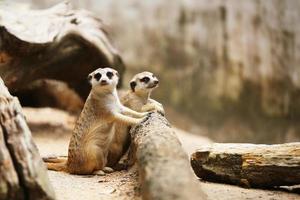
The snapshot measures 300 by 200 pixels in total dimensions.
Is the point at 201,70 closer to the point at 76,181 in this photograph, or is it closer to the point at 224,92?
the point at 224,92

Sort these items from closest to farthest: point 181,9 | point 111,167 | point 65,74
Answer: point 111,167 < point 65,74 < point 181,9

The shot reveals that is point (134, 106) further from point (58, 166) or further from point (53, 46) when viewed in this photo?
point (53, 46)

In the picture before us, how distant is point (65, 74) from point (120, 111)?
2.25m

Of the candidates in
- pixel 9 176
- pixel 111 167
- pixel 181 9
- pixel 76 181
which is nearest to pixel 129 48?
pixel 181 9

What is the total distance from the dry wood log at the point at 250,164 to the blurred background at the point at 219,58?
3783mm

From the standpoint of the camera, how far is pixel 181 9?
767cm

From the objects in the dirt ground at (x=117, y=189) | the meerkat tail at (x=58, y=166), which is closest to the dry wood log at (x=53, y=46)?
the meerkat tail at (x=58, y=166)

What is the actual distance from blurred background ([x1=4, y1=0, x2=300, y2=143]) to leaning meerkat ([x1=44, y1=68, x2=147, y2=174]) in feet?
11.9

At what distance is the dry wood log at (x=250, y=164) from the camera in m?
3.59

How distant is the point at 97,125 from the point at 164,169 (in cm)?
153

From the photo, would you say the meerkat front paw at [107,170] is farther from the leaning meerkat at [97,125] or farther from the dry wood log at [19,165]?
the dry wood log at [19,165]

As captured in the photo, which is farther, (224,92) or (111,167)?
(224,92)

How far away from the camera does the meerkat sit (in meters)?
4.20

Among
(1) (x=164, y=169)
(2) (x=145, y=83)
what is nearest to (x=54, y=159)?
(2) (x=145, y=83)
